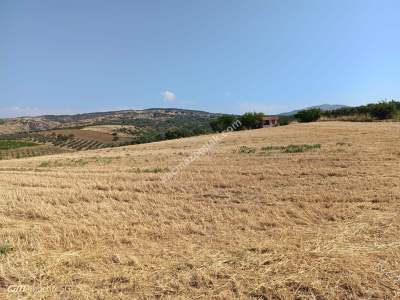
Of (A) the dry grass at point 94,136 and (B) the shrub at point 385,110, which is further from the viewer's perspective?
(A) the dry grass at point 94,136

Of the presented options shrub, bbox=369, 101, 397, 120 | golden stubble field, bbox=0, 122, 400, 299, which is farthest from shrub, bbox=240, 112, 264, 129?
golden stubble field, bbox=0, 122, 400, 299

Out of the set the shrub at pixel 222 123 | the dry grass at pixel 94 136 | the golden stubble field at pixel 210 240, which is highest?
the shrub at pixel 222 123

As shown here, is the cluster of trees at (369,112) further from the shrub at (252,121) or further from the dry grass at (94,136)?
the dry grass at (94,136)

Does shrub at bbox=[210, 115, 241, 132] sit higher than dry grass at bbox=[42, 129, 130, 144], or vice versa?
shrub at bbox=[210, 115, 241, 132]

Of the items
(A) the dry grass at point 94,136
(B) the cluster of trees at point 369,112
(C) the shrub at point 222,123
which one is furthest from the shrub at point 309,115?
(A) the dry grass at point 94,136

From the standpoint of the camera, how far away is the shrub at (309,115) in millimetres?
63062

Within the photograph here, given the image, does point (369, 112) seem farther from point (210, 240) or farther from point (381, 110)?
point (210, 240)

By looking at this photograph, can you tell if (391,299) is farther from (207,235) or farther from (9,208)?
(9,208)

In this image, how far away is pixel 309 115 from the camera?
208ft

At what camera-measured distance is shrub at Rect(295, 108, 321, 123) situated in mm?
63062

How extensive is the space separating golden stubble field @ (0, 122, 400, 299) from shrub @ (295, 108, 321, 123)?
176ft

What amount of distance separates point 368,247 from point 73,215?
258 inches

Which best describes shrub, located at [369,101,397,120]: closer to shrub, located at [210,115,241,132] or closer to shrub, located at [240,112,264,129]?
shrub, located at [240,112,264,129]

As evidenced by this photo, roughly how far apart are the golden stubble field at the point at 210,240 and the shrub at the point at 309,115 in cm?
5362
